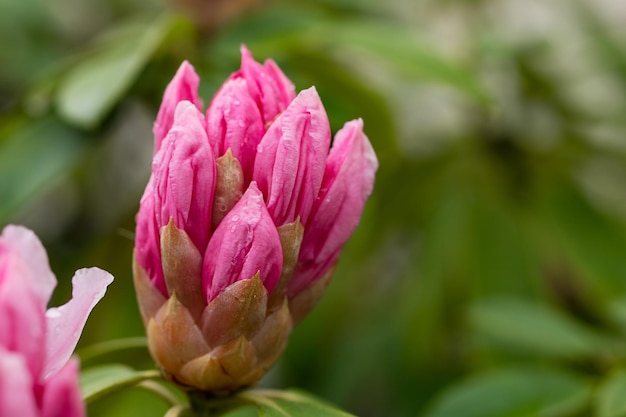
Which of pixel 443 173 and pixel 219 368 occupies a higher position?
pixel 443 173

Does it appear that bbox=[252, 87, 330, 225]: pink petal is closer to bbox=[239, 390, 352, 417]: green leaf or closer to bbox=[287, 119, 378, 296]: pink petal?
bbox=[287, 119, 378, 296]: pink petal

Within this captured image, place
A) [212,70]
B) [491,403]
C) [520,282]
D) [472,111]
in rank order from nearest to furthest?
[491,403]
[212,70]
[520,282]
[472,111]

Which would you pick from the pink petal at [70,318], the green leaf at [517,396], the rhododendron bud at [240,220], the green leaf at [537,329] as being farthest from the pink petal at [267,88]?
the green leaf at [537,329]

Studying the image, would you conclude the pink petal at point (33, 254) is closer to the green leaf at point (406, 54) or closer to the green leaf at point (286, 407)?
the green leaf at point (286, 407)

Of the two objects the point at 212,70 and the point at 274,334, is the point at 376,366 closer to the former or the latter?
the point at 212,70

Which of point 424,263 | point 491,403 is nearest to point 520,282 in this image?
point 424,263

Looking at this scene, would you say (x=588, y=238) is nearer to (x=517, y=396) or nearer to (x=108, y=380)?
(x=517, y=396)

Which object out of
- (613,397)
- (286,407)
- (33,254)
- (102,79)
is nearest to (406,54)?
(102,79)
